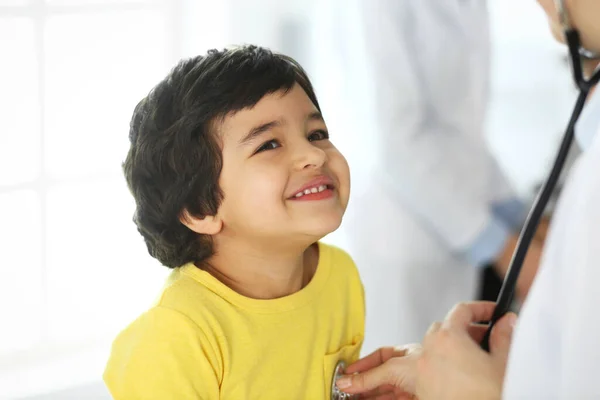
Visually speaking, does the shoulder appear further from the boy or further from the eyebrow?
the eyebrow

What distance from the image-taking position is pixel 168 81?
1.18m

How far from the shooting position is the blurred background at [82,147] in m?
1.63

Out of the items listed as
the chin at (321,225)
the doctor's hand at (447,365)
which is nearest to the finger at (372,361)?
the doctor's hand at (447,365)

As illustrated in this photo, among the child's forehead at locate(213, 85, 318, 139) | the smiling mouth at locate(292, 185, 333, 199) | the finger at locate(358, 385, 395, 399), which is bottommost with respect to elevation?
the finger at locate(358, 385, 395, 399)

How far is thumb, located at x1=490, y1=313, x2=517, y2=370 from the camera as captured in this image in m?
1.07

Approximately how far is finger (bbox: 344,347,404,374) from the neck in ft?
0.52

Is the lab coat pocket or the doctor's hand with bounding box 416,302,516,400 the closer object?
the doctor's hand with bounding box 416,302,516,400

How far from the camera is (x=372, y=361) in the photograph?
1.29m

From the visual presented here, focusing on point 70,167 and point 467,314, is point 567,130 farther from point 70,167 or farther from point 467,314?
point 70,167

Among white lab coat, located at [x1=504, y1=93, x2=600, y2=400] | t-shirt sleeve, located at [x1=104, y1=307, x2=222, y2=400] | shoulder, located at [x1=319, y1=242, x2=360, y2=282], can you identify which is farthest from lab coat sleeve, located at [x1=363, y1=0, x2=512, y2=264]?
white lab coat, located at [x1=504, y1=93, x2=600, y2=400]

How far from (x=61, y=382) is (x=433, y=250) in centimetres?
87

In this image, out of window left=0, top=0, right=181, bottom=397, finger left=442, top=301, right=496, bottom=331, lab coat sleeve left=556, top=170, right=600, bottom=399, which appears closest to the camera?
lab coat sleeve left=556, top=170, right=600, bottom=399

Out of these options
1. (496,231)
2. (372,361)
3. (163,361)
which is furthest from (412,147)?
(163,361)

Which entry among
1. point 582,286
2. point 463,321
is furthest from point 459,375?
point 582,286
